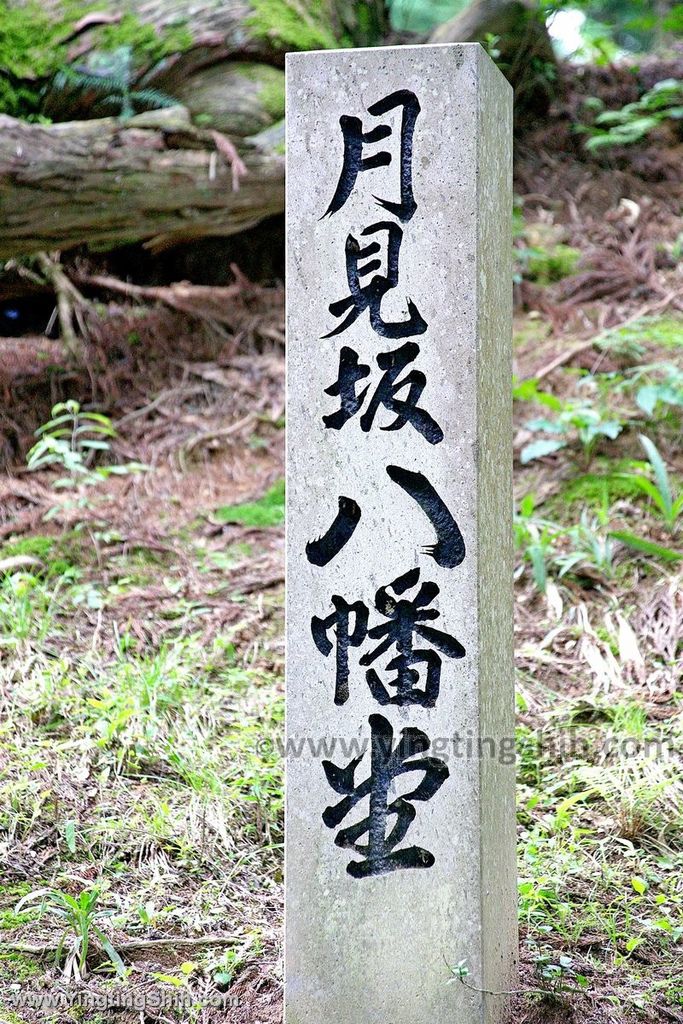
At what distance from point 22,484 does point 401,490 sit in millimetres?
2912

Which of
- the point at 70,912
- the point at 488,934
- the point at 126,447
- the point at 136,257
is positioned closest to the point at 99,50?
the point at 136,257

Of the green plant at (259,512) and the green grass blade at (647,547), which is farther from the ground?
the green plant at (259,512)

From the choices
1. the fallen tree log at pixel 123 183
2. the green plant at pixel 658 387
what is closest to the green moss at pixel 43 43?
the fallen tree log at pixel 123 183

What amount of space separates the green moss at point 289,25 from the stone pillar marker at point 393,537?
3.82 m

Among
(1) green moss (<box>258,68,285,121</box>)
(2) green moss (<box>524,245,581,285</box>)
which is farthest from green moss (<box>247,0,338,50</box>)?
(2) green moss (<box>524,245,581,285</box>)

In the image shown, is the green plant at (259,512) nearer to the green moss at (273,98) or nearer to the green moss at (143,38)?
the green moss at (273,98)

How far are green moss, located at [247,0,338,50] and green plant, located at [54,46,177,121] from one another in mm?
741

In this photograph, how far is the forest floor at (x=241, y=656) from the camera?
2713 millimetres

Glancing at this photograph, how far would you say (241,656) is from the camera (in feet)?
13.0

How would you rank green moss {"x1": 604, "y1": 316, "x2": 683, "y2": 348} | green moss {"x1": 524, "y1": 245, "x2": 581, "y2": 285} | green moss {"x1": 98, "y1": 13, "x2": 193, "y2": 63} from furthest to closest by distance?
green moss {"x1": 524, "y1": 245, "x2": 581, "y2": 285} → green moss {"x1": 98, "y1": 13, "x2": 193, "y2": 63} → green moss {"x1": 604, "y1": 316, "x2": 683, "y2": 348}

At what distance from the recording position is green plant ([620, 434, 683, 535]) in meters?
4.22

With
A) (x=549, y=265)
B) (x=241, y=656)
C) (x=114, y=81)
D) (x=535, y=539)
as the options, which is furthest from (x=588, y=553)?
(x=114, y=81)

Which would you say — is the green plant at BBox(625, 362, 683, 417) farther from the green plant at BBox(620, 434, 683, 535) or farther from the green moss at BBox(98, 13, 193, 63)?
the green moss at BBox(98, 13, 193, 63)

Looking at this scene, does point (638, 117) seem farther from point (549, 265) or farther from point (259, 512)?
point (259, 512)
